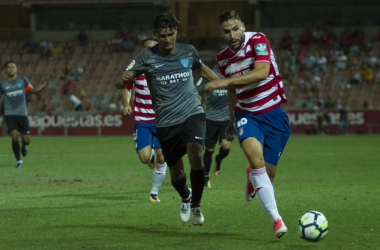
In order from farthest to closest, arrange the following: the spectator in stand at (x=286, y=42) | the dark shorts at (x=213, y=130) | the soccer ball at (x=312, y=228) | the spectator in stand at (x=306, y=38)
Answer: the spectator in stand at (x=306, y=38) → the spectator in stand at (x=286, y=42) → the dark shorts at (x=213, y=130) → the soccer ball at (x=312, y=228)

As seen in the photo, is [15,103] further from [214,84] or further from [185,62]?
[214,84]

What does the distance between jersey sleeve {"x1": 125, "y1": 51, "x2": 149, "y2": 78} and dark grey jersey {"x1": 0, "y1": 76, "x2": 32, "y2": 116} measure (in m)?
9.03

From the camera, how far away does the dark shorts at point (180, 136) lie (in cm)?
680

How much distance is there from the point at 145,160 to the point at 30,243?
128 inches

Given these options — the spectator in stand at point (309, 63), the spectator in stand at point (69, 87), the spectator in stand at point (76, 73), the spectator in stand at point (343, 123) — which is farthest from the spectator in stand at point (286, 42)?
the spectator in stand at point (69, 87)

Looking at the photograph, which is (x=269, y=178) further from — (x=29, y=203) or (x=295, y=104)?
(x=295, y=104)

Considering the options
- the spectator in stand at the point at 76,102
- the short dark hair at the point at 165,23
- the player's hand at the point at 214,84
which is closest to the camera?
the player's hand at the point at 214,84

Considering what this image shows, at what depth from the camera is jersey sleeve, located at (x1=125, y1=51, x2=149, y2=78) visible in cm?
667

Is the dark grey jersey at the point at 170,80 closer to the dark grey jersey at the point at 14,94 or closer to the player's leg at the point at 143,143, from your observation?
the player's leg at the point at 143,143

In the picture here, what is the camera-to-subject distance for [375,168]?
45.5ft

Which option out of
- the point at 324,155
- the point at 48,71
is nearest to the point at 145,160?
the point at 324,155

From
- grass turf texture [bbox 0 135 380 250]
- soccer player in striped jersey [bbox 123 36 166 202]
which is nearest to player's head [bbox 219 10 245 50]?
grass turf texture [bbox 0 135 380 250]

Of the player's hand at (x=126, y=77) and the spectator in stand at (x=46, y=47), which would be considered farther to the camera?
the spectator in stand at (x=46, y=47)

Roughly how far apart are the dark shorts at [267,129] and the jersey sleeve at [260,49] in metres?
0.60
